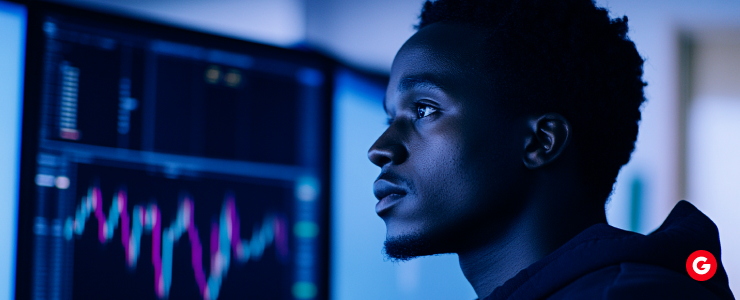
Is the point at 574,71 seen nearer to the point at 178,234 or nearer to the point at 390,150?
the point at 390,150

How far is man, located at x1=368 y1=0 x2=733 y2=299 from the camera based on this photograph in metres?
0.84

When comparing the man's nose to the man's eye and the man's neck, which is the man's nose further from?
the man's neck

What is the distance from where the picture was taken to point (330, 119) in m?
1.55

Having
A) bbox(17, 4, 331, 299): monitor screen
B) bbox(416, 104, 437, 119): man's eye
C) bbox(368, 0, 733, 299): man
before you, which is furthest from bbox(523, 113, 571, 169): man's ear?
bbox(17, 4, 331, 299): monitor screen

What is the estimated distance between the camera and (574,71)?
88 centimetres

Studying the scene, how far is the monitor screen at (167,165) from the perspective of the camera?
119 cm

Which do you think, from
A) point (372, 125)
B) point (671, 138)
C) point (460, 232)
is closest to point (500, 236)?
point (460, 232)

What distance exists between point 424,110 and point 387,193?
12 centimetres

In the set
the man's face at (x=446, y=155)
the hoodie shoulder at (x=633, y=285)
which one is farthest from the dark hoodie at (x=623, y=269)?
the man's face at (x=446, y=155)

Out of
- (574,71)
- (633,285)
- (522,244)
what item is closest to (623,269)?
(633,285)

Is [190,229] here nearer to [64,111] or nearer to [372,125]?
[64,111]

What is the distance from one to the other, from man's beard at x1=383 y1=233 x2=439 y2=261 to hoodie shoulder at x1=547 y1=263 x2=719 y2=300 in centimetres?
20

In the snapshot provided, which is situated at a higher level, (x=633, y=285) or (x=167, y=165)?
(x=167, y=165)

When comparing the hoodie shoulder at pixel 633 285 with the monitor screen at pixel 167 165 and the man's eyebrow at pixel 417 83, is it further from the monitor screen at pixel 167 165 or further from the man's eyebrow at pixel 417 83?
the monitor screen at pixel 167 165
